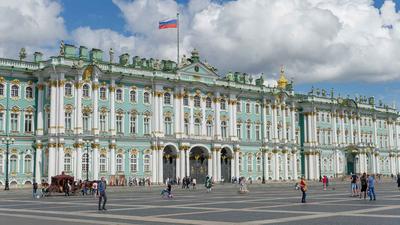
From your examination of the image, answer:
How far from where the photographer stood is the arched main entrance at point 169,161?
79.5 metres

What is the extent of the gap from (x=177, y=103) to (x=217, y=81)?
8.84m

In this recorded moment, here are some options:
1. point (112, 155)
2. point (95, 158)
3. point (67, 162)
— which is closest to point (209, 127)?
point (112, 155)

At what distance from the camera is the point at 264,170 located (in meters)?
91.2

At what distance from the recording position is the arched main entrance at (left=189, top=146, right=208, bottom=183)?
83000mm

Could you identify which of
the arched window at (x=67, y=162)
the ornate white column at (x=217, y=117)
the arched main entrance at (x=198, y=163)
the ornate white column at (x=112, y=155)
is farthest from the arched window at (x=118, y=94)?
the ornate white column at (x=217, y=117)

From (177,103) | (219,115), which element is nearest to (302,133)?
(219,115)

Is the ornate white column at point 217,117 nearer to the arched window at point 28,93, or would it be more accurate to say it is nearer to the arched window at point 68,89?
the arched window at point 68,89

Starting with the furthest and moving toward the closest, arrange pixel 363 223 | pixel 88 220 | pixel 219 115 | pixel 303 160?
pixel 303 160 → pixel 219 115 → pixel 88 220 → pixel 363 223

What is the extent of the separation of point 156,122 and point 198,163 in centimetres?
1017

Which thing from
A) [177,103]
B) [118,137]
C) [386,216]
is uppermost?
[177,103]

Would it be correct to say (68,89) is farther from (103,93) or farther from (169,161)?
(169,161)

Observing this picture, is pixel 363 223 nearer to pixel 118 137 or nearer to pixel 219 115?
pixel 118 137

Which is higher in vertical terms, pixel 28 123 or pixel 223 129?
pixel 28 123

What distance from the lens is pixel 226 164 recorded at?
286ft
